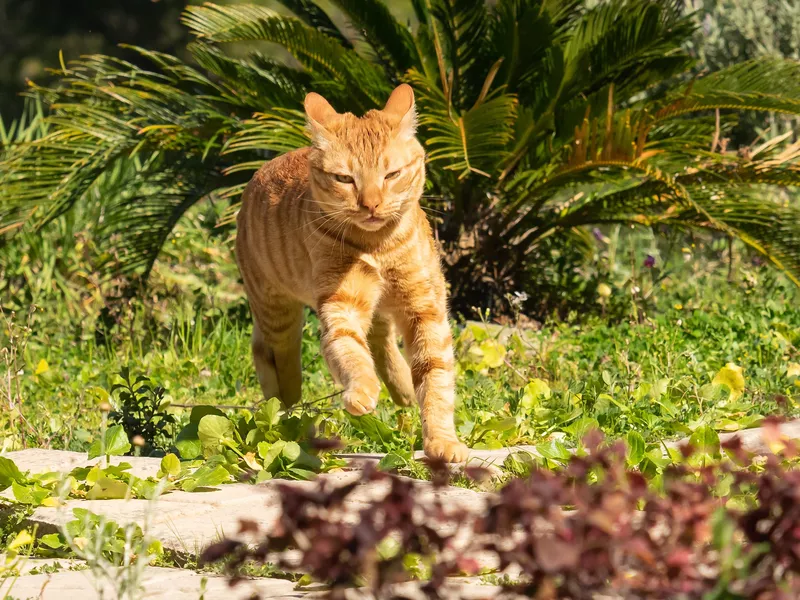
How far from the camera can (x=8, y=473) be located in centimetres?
351

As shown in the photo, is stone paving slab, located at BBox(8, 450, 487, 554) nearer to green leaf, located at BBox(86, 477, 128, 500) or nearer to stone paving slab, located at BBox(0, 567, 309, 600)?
Result: green leaf, located at BBox(86, 477, 128, 500)

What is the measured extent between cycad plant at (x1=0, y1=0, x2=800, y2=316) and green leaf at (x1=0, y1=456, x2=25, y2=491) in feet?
11.7

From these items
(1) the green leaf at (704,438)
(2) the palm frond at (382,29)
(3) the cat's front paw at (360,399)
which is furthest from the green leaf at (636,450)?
(2) the palm frond at (382,29)

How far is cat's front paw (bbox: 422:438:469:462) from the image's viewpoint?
3.87 metres

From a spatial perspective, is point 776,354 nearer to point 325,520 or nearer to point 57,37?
point 325,520

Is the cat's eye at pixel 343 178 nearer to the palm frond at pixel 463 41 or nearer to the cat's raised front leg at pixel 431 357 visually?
the cat's raised front leg at pixel 431 357

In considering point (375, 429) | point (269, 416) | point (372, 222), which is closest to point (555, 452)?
point (375, 429)

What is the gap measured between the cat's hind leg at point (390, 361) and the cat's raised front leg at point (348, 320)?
63 cm

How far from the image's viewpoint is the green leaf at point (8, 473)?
3504 mm

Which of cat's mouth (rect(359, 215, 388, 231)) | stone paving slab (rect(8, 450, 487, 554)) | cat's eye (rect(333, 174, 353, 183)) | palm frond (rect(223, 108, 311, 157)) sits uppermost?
palm frond (rect(223, 108, 311, 157))

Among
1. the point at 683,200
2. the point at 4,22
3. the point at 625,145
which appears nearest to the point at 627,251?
the point at 683,200

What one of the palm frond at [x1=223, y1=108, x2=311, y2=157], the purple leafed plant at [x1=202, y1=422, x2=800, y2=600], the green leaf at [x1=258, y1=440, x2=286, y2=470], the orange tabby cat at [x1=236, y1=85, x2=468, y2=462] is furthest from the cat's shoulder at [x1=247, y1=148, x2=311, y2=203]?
the purple leafed plant at [x1=202, y1=422, x2=800, y2=600]

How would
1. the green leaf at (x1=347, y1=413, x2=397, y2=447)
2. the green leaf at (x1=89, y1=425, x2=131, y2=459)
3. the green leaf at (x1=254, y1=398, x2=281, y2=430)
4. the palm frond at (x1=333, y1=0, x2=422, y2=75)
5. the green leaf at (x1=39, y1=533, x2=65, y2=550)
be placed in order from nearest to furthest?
the green leaf at (x1=39, y1=533, x2=65, y2=550) < the green leaf at (x1=89, y1=425, x2=131, y2=459) < the green leaf at (x1=254, y1=398, x2=281, y2=430) < the green leaf at (x1=347, y1=413, x2=397, y2=447) < the palm frond at (x1=333, y1=0, x2=422, y2=75)

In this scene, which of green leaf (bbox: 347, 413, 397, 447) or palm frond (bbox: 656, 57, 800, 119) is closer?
green leaf (bbox: 347, 413, 397, 447)
